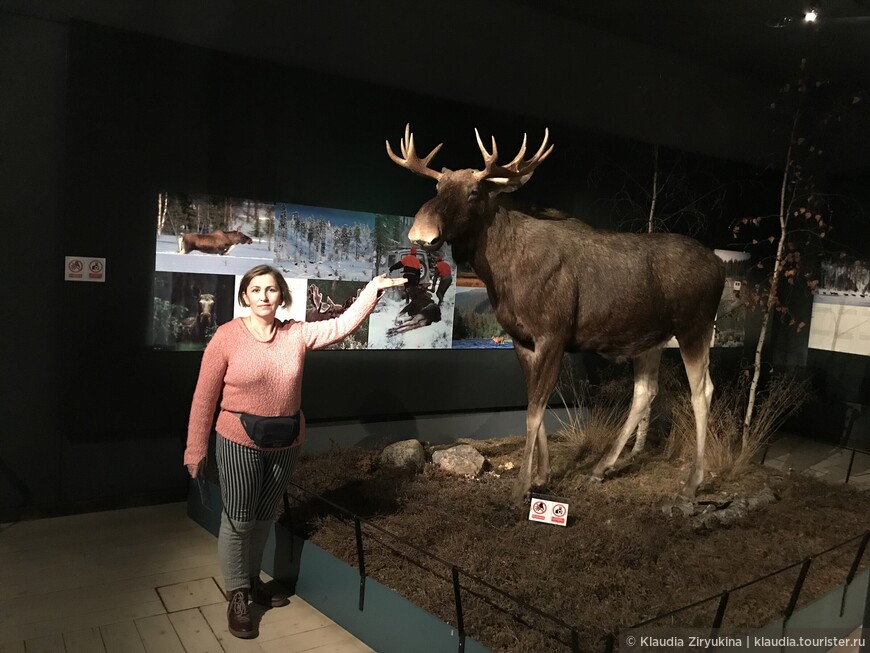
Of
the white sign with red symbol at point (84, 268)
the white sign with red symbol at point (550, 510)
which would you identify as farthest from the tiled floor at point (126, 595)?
the white sign with red symbol at point (84, 268)

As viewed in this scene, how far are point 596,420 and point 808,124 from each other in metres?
3.25

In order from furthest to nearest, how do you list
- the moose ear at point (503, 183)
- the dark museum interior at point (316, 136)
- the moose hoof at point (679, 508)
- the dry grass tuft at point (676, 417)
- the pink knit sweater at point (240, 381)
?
the dry grass tuft at point (676, 417) → the dark museum interior at point (316, 136) → the moose hoof at point (679, 508) → the moose ear at point (503, 183) → the pink knit sweater at point (240, 381)

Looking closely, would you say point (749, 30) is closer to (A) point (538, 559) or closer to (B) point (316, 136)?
(B) point (316, 136)

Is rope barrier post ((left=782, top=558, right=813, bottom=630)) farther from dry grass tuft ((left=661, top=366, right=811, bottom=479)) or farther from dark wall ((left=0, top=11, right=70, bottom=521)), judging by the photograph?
dark wall ((left=0, top=11, right=70, bottom=521))

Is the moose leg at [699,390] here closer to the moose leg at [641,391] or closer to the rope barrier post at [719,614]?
the moose leg at [641,391]

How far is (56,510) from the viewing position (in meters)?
4.16

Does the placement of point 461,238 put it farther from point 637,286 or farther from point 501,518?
point 501,518

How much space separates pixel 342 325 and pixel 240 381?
489 millimetres

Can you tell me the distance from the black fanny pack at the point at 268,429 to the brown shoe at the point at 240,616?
70 centimetres

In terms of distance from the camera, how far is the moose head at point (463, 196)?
324 centimetres

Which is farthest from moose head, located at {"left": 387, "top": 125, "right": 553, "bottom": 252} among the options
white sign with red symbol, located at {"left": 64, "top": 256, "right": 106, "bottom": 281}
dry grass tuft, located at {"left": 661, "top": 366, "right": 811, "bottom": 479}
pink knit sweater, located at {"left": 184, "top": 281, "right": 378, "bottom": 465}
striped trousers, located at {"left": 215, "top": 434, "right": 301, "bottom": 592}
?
dry grass tuft, located at {"left": 661, "top": 366, "right": 811, "bottom": 479}

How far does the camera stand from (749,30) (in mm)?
5398

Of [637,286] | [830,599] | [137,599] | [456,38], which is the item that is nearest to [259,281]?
[137,599]

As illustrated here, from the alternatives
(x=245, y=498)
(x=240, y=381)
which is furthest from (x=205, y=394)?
(x=245, y=498)
